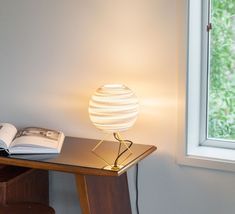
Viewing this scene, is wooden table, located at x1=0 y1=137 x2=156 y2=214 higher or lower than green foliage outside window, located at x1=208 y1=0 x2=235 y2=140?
lower

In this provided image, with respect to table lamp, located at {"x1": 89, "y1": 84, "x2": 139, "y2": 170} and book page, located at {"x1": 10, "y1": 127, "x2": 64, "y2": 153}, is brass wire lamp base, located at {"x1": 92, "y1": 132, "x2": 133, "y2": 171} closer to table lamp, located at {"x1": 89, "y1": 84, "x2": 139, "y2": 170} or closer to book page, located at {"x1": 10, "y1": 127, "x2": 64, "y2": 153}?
table lamp, located at {"x1": 89, "y1": 84, "x2": 139, "y2": 170}

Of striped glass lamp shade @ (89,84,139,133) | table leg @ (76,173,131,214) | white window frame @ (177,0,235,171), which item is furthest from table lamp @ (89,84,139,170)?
white window frame @ (177,0,235,171)

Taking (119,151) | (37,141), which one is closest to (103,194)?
(119,151)

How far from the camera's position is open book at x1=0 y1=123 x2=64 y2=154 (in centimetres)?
175

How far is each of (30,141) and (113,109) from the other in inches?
15.0

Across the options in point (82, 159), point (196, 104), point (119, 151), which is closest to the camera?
point (82, 159)

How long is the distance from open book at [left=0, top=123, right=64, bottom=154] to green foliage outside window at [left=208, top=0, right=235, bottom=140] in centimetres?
69

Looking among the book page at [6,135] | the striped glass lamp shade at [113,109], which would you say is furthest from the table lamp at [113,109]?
the book page at [6,135]

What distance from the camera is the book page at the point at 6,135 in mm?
1780

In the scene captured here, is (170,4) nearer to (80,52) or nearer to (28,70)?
(80,52)

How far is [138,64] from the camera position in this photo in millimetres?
1918

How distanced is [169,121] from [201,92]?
0.65ft

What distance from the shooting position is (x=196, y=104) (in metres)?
1.91

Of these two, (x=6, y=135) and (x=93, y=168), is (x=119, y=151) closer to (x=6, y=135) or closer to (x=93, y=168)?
(x=93, y=168)
